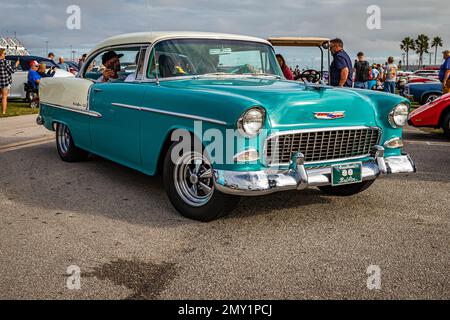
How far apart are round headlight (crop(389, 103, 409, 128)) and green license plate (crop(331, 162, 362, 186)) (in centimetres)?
66

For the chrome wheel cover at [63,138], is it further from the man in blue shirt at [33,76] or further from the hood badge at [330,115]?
the man in blue shirt at [33,76]

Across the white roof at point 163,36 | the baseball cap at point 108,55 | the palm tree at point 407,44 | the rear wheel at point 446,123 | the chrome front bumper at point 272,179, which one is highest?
the palm tree at point 407,44

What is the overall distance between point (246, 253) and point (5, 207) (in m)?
2.40

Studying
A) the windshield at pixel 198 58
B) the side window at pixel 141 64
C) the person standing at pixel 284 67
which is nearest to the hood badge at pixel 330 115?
the windshield at pixel 198 58

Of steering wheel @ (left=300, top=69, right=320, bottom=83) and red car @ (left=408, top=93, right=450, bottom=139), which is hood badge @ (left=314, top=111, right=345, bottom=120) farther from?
red car @ (left=408, top=93, right=450, bottom=139)

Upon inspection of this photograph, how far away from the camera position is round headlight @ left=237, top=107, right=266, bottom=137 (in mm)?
3684

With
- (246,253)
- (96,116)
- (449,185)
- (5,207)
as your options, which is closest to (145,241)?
(246,253)

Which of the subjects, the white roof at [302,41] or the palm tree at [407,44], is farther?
the palm tree at [407,44]

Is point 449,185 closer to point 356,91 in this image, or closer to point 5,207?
point 356,91

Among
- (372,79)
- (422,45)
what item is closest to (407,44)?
(422,45)

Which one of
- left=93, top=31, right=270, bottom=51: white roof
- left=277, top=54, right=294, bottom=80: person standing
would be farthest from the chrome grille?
left=277, top=54, right=294, bottom=80: person standing

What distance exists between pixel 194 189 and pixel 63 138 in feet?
10.3

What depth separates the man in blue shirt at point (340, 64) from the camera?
8674mm

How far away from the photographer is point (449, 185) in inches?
217
